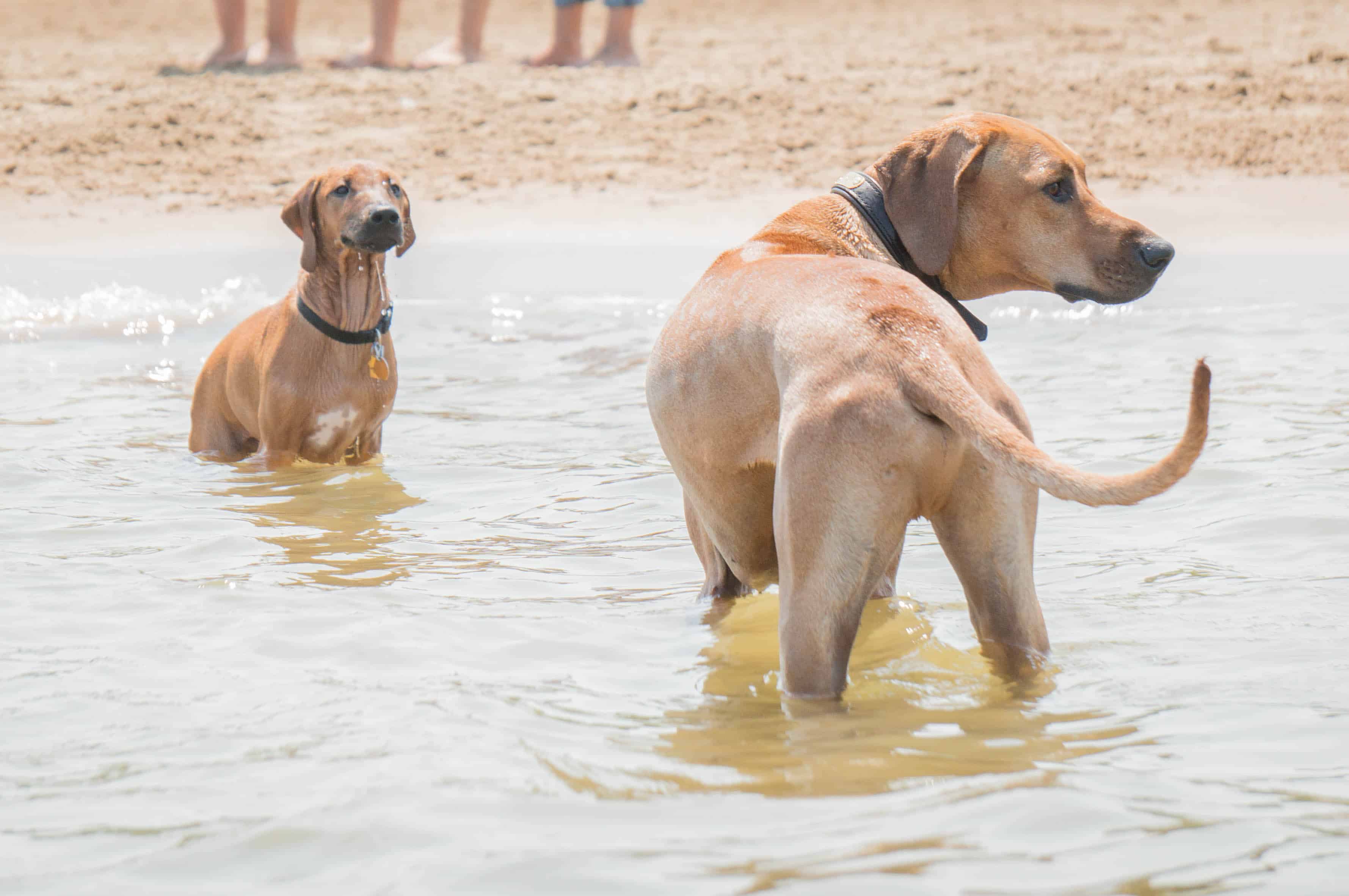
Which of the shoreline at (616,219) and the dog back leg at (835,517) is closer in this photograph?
the dog back leg at (835,517)

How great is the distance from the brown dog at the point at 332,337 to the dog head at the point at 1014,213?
260 cm

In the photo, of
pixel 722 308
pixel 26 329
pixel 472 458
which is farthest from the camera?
pixel 26 329

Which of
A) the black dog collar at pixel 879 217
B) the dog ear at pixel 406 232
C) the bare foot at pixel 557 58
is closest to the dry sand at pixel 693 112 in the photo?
the bare foot at pixel 557 58

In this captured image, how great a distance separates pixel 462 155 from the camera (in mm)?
10641

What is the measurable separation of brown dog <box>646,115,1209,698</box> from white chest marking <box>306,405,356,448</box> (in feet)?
8.23

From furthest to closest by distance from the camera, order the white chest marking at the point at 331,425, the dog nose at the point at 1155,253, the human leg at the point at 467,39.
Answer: the human leg at the point at 467,39, the white chest marking at the point at 331,425, the dog nose at the point at 1155,253

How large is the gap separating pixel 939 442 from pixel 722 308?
63cm

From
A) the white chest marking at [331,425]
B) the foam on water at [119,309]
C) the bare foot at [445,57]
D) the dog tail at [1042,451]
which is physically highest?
the bare foot at [445,57]

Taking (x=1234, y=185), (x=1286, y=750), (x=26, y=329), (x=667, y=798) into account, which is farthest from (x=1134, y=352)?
(x=26, y=329)

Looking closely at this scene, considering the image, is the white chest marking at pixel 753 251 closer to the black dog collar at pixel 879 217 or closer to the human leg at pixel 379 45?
the black dog collar at pixel 879 217

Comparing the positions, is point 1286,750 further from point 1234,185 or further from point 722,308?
point 1234,185

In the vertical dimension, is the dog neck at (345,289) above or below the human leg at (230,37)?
below

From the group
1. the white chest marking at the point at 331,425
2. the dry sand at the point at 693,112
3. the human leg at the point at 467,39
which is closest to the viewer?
the white chest marking at the point at 331,425

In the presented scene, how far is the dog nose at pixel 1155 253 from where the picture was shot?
3473mm
